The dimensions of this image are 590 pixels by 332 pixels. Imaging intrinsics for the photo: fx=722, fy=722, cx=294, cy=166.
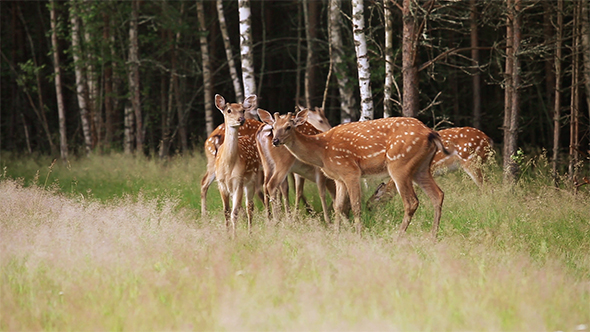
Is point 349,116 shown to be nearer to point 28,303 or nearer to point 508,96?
point 508,96

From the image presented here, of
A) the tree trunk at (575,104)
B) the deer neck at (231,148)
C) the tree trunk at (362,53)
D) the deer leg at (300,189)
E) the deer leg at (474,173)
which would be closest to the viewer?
the deer neck at (231,148)

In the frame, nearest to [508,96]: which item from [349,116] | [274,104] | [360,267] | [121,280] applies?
[349,116]

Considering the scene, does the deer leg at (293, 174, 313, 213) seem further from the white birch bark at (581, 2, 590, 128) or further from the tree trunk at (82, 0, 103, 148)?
the tree trunk at (82, 0, 103, 148)

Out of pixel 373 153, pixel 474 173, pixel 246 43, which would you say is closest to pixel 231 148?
pixel 373 153

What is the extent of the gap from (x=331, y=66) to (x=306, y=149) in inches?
233

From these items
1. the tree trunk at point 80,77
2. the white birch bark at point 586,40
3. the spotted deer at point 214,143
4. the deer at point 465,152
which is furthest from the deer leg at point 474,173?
the tree trunk at point 80,77

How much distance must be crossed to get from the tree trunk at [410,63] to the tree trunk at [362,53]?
98 centimetres

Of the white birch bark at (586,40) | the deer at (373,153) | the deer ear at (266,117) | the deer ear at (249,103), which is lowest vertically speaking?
the deer at (373,153)

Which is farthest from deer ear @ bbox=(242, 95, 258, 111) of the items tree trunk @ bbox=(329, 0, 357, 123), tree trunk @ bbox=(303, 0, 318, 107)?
tree trunk @ bbox=(303, 0, 318, 107)

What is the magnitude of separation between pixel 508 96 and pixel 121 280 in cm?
789

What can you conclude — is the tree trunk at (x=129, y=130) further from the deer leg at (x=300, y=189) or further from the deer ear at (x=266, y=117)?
the deer ear at (x=266, y=117)

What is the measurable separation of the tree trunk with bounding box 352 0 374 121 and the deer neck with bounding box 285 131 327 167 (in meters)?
2.84

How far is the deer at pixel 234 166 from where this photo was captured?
840 centimetres

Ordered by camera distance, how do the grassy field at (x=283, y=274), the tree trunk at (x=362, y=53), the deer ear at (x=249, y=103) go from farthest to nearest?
the tree trunk at (x=362, y=53) < the deer ear at (x=249, y=103) < the grassy field at (x=283, y=274)
